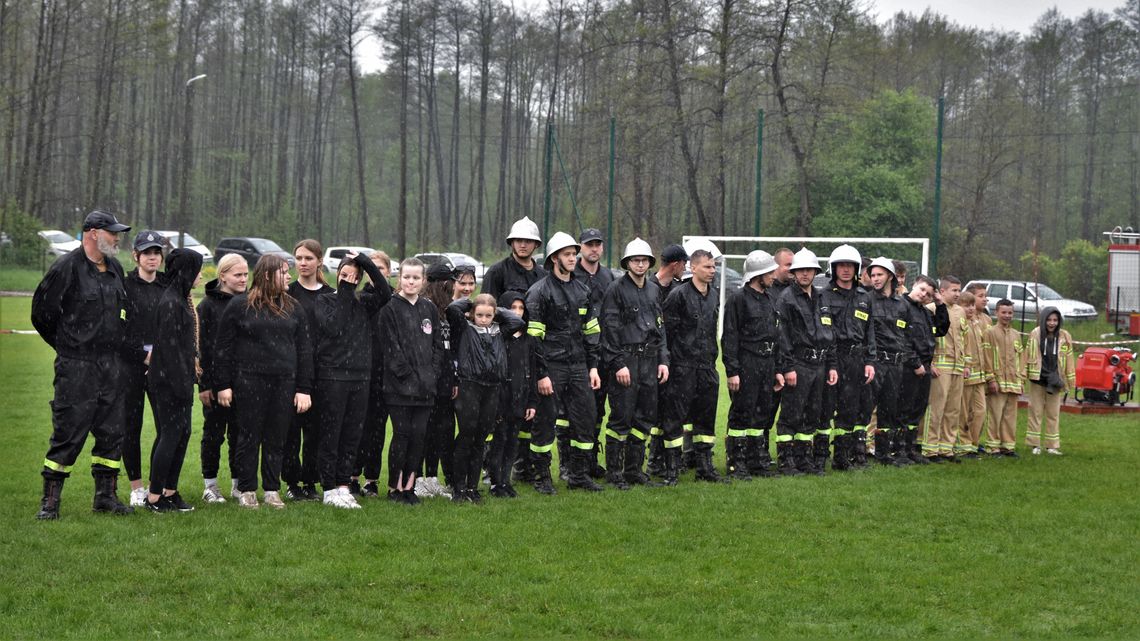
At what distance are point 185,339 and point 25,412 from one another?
6.10 m

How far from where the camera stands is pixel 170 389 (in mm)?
8062

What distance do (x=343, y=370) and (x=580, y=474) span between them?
7.36 feet

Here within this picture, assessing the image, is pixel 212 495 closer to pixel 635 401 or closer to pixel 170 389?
pixel 170 389

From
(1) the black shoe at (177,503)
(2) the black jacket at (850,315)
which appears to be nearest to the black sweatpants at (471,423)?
(1) the black shoe at (177,503)

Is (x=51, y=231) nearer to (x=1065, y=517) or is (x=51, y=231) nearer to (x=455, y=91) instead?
(x=455, y=91)

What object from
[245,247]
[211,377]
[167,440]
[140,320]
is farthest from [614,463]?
[245,247]

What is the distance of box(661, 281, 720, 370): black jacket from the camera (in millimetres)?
10094

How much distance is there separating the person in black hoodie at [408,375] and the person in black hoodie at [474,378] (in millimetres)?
231

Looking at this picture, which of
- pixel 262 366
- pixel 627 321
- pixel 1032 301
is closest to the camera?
pixel 262 366

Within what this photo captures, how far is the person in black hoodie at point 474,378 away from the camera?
28.8 ft

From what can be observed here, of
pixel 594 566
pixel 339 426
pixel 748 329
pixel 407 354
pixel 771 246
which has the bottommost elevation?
pixel 594 566

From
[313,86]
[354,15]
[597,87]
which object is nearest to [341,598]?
[597,87]

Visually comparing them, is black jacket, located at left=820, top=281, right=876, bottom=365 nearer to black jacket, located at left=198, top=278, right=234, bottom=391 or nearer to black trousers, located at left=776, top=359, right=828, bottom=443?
black trousers, located at left=776, top=359, right=828, bottom=443

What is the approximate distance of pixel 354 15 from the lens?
47.9 m
